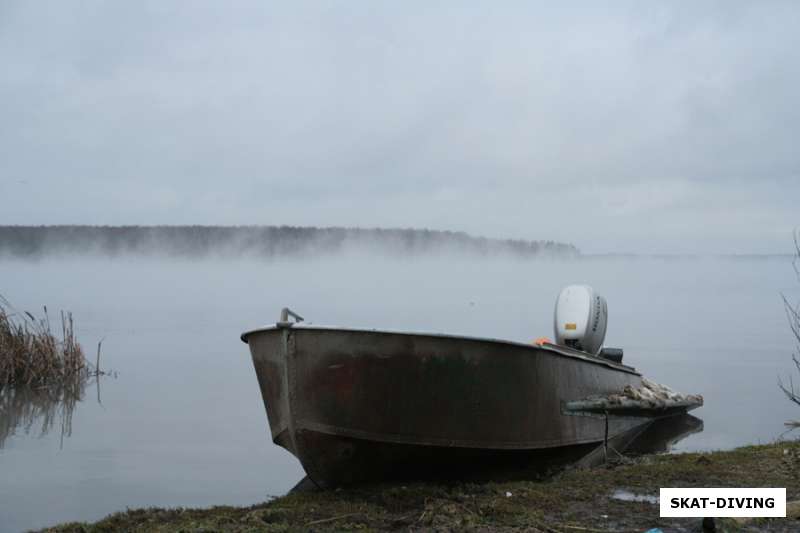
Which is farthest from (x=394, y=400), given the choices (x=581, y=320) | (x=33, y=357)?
(x=33, y=357)

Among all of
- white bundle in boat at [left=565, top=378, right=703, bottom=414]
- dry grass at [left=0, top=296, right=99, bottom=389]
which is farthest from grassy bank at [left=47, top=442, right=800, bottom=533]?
dry grass at [left=0, top=296, right=99, bottom=389]

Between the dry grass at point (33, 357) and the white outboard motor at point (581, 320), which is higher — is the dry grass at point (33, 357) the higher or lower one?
the lower one

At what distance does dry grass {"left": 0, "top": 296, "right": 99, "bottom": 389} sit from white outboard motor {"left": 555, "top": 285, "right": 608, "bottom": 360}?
30.6 feet

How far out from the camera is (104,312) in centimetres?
4597

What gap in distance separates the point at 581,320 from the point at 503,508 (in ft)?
17.8

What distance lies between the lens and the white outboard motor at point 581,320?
41.2ft

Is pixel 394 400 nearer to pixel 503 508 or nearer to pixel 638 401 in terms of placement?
pixel 503 508

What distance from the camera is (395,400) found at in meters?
8.66

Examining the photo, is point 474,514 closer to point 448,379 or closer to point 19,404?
point 448,379

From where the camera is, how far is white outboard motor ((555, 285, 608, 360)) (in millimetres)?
12555

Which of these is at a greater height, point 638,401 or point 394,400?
point 394,400

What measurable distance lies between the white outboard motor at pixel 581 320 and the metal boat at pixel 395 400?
288 centimetres

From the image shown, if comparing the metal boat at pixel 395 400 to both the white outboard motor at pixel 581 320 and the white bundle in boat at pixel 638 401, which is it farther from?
the white outboard motor at pixel 581 320

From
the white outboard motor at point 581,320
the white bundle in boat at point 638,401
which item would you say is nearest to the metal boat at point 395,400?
the white bundle in boat at point 638,401
